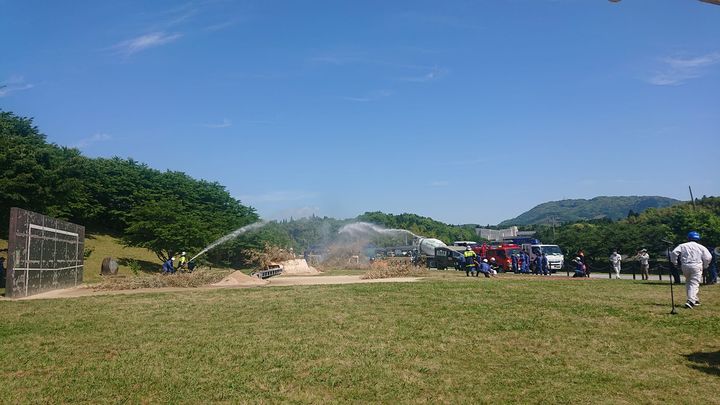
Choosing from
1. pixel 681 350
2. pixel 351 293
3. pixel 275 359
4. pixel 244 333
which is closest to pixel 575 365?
pixel 681 350

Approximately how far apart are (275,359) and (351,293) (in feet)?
27.2

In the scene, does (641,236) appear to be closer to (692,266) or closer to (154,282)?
(692,266)

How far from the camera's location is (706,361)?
28.4ft

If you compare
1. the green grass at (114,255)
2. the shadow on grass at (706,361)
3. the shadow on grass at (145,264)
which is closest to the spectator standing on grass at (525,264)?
the shadow on grass at (706,361)

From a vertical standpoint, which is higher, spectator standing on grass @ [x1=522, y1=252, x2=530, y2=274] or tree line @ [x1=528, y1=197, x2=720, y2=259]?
tree line @ [x1=528, y1=197, x2=720, y2=259]

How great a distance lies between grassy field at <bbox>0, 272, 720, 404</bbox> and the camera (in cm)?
765

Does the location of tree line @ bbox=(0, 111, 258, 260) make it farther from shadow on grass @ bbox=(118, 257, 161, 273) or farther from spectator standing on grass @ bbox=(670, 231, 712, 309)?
spectator standing on grass @ bbox=(670, 231, 712, 309)

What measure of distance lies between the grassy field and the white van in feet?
81.5

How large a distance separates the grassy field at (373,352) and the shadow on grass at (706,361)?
0.09 feet

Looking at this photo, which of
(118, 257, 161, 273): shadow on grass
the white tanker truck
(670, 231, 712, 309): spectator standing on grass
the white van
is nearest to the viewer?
(670, 231, 712, 309): spectator standing on grass

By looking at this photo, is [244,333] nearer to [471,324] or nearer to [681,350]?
[471,324]

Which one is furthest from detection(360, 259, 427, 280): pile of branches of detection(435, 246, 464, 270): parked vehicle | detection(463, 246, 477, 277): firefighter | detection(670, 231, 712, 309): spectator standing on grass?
detection(435, 246, 464, 270): parked vehicle

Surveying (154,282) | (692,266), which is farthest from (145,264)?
(692,266)

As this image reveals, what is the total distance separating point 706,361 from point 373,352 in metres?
5.43
